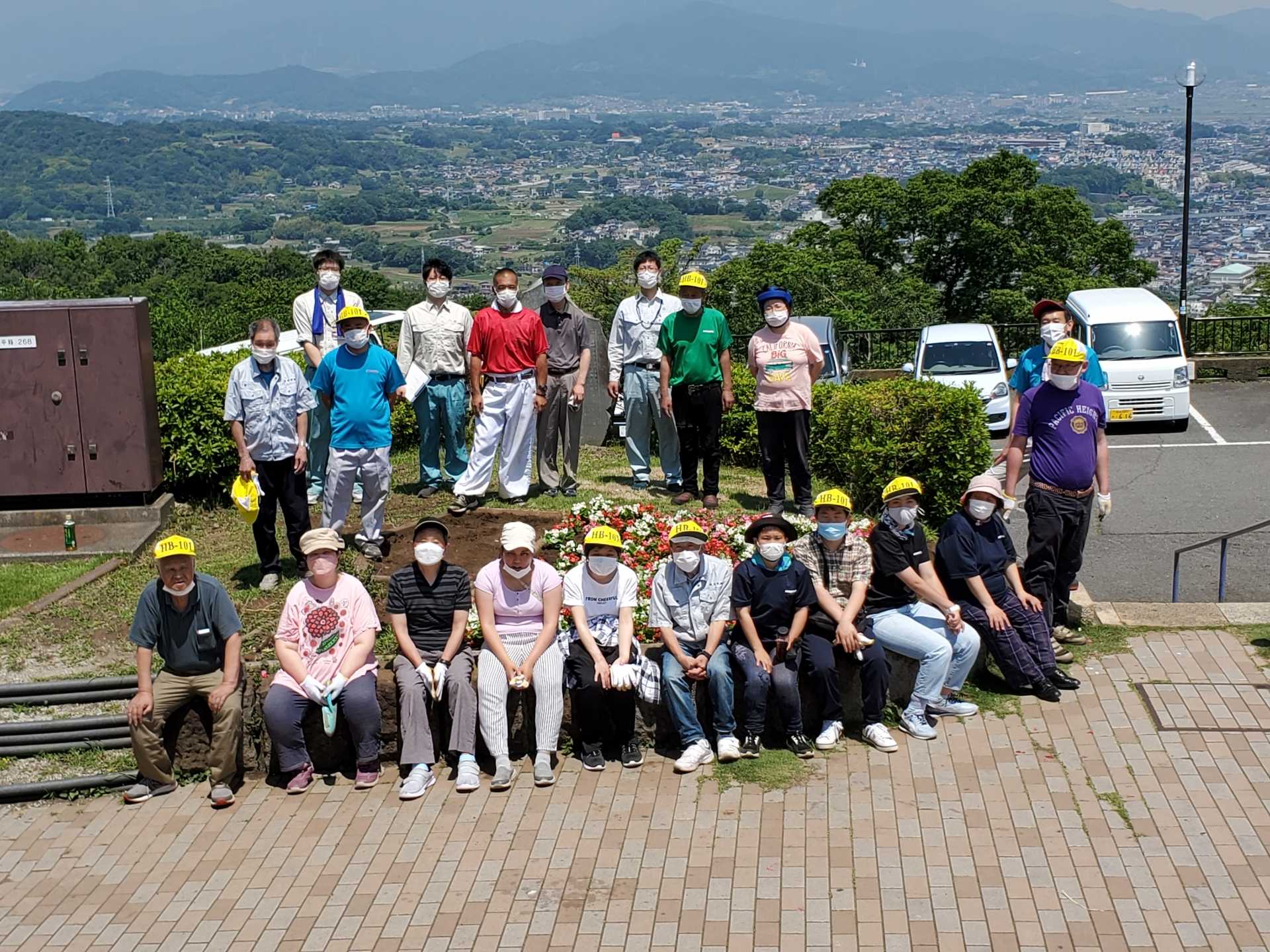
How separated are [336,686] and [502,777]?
1.04 metres

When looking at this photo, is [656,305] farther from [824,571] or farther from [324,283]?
[824,571]

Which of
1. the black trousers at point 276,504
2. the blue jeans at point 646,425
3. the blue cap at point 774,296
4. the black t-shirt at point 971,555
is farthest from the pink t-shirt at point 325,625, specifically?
the blue cap at point 774,296

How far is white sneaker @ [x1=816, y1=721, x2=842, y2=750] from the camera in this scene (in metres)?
8.34

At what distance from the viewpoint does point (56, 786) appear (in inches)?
326

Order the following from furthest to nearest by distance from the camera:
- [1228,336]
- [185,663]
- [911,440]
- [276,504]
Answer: [1228,336]
[911,440]
[276,504]
[185,663]

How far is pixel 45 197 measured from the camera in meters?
191

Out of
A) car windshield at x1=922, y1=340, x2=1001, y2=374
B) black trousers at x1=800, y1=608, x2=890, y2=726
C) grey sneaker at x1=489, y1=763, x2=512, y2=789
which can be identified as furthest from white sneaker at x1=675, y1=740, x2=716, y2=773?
car windshield at x1=922, y1=340, x2=1001, y2=374

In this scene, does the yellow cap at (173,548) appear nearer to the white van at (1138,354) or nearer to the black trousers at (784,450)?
the black trousers at (784,450)

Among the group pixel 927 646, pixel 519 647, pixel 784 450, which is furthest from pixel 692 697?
pixel 784 450

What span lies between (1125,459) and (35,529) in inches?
485

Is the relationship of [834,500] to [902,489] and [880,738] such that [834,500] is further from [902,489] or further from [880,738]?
[880,738]

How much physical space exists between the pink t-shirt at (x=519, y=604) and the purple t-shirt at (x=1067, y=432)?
3299 millimetres

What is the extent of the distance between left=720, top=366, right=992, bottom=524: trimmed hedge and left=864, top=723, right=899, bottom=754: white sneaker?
4426 millimetres

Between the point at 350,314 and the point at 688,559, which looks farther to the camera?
the point at 350,314
